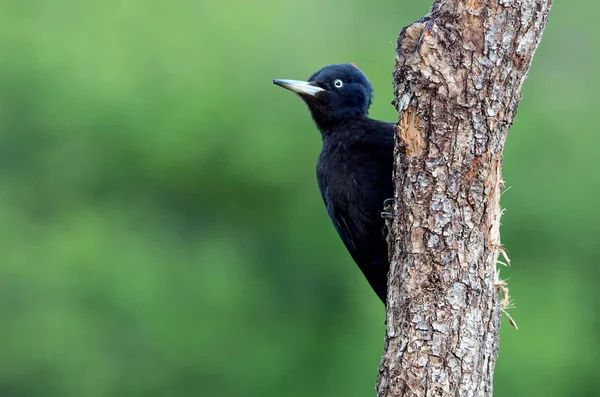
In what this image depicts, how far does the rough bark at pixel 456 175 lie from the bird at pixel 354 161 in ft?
3.04

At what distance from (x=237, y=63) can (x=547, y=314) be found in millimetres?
4822

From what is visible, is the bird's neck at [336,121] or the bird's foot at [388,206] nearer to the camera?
the bird's foot at [388,206]

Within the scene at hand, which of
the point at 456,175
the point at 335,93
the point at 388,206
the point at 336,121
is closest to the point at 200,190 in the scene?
the point at 335,93

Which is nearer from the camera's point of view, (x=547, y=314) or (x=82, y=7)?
(x=547, y=314)

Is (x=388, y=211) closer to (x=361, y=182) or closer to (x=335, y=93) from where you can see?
(x=361, y=182)

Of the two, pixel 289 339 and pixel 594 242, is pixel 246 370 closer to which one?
pixel 289 339

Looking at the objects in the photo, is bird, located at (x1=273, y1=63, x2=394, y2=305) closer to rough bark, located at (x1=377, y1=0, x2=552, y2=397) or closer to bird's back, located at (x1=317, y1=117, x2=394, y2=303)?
bird's back, located at (x1=317, y1=117, x2=394, y2=303)

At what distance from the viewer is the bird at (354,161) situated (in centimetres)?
543

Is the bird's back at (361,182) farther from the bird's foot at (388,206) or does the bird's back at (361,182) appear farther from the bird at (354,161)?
the bird's foot at (388,206)

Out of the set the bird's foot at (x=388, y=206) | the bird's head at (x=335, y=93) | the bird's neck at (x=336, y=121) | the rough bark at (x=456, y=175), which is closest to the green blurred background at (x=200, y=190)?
the bird's head at (x=335, y=93)

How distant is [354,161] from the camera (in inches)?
216

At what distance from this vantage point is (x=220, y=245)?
1231 cm

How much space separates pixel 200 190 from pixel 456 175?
8.77 m

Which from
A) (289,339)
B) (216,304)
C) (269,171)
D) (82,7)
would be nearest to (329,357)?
(289,339)
